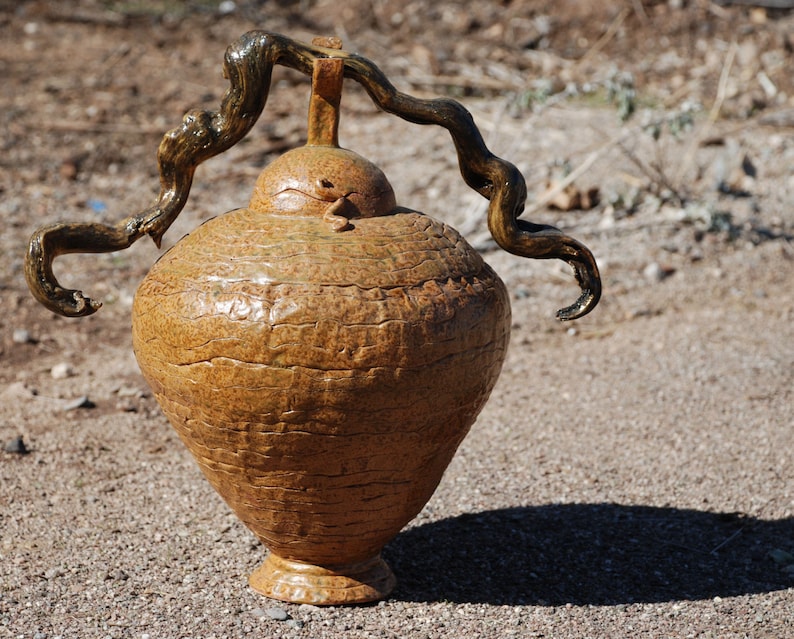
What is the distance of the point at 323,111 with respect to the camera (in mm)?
3344

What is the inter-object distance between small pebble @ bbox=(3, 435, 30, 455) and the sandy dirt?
12 mm

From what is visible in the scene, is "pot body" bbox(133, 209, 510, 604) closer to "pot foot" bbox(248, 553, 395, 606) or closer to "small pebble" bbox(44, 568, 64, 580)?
"pot foot" bbox(248, 553, 395, 606)

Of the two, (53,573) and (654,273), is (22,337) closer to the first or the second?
(53,573)

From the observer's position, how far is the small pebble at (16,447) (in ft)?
15.6

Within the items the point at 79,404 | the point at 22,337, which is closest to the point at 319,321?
the point at 79,404

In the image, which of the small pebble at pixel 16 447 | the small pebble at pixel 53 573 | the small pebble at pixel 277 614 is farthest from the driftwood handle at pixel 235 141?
the small pebble at pixel 16 447

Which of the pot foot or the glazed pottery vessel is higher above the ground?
the glazed pottery vessel

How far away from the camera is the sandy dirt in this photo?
3574mm

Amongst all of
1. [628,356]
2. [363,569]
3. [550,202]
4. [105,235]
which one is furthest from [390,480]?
[550,202]

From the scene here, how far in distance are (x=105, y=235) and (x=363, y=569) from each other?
1361mm

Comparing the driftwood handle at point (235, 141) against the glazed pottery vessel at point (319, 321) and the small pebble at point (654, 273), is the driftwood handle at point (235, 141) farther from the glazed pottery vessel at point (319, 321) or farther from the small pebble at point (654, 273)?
the small pebble at point (654, 273)

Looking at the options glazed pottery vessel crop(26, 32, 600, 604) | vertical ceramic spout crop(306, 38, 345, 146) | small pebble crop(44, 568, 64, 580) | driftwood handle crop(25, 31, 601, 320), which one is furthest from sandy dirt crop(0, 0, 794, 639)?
vertical ceramic spout crop(306, 38, 345, 146)

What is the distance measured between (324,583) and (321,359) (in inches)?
35.5

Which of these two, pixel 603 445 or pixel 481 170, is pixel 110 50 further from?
pixel 481 170
